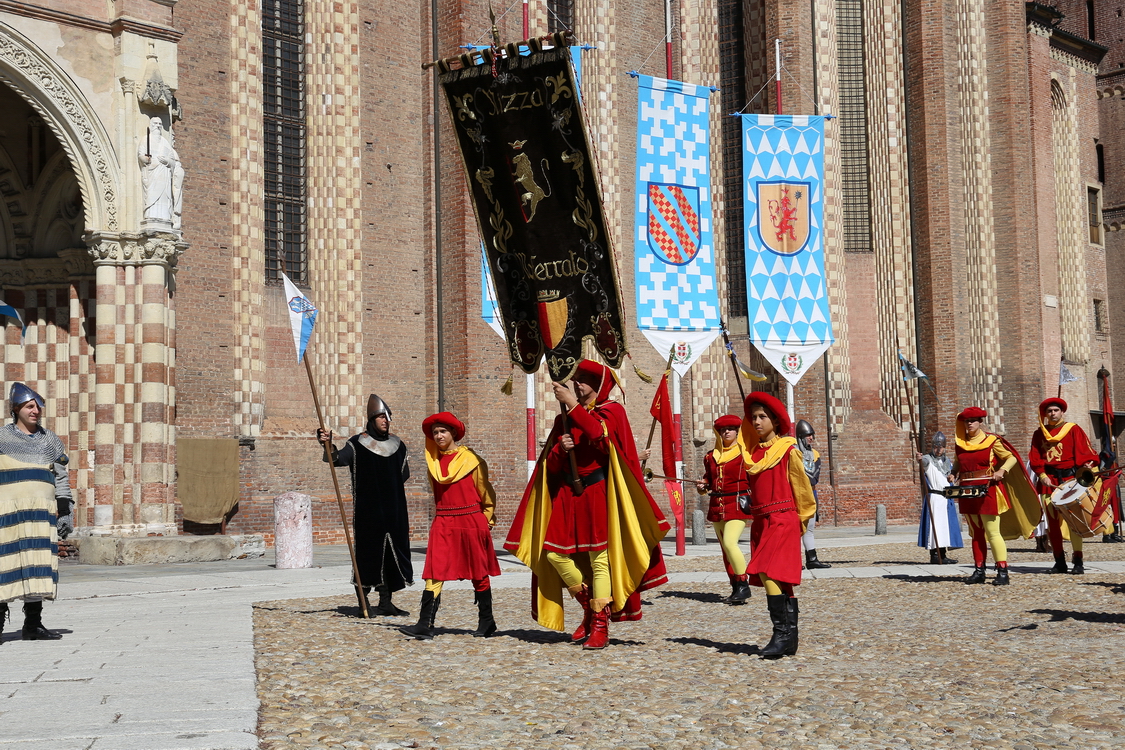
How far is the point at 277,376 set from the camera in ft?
64.1

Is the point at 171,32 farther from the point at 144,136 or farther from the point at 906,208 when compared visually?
the point at 906,208

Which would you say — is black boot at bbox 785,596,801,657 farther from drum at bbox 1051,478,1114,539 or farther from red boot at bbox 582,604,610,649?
drum at bbox 1051,478,1114,539

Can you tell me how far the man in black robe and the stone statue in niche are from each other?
6.69 m

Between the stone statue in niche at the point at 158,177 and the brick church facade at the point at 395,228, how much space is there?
0.13 feet

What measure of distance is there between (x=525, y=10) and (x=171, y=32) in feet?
17.0

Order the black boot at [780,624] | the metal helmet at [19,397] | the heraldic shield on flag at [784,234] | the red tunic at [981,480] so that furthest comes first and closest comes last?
the heraldic shield on flag at [784,234] → the red tunic at [981,480] → the metal helmet at [19,397] → the black boot at [780,624]

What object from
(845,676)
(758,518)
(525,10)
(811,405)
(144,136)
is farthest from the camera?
(811,405)

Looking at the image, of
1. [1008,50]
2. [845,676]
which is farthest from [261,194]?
[1008,50]

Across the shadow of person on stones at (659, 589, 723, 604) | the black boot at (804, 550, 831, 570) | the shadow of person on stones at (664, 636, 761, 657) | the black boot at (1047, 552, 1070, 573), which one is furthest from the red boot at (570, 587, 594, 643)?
the black boot at (1047, 552, 1070, 573)

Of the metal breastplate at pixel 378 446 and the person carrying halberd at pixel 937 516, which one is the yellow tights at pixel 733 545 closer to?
the metal breastplate at pixel 378 446

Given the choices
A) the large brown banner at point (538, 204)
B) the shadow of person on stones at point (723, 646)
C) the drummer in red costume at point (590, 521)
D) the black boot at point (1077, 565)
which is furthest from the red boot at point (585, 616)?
the black boot at point (1077, 565)

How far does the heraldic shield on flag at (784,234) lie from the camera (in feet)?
62.8

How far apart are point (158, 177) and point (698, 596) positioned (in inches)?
350

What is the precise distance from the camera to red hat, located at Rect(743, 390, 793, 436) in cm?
769
